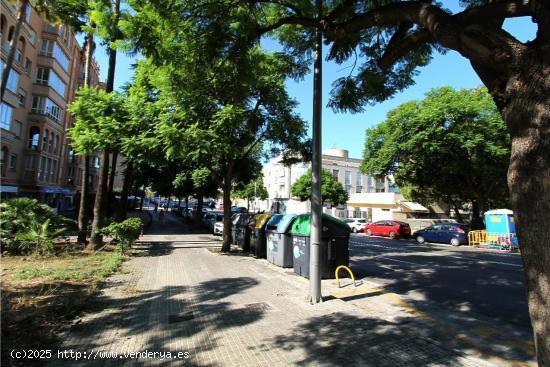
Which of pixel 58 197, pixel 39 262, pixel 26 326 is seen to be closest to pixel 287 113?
pixel 39 262

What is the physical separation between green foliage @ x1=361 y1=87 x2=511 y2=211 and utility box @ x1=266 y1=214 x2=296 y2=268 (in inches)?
659

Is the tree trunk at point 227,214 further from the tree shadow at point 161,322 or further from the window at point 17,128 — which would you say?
the window at point 17,128

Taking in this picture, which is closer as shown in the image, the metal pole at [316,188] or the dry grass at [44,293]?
the dry grass at [44,293]

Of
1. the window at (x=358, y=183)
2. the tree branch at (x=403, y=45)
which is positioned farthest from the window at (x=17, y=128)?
the window at (x=358, y=183)

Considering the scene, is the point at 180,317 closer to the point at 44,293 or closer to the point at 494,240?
the point at 44,293

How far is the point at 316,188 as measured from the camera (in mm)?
7375

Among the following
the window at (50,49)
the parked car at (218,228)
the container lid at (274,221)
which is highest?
the window at (50,49)

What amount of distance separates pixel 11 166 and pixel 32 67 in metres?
8.90

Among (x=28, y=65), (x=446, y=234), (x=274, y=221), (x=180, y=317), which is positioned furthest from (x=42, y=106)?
(x=446, y=234)

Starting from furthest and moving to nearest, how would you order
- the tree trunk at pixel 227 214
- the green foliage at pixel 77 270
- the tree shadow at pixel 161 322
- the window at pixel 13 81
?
the window at pixel 13 81 → the tree trunk at pixel 227 214 → the green foliage at pixel 77 270 → the tree shadow at pixel 161 322

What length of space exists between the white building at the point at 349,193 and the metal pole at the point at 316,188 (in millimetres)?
22540

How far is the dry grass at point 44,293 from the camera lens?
5034mm

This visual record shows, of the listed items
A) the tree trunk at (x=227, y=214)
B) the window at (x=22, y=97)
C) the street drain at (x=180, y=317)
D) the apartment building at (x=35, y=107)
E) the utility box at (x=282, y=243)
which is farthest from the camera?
the window at (x=22, y=97)

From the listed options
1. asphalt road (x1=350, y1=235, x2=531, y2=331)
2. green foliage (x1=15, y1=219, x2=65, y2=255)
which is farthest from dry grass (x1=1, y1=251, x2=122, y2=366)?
asphalt road (x1=350, y1=235, x2=531, y2=331)
